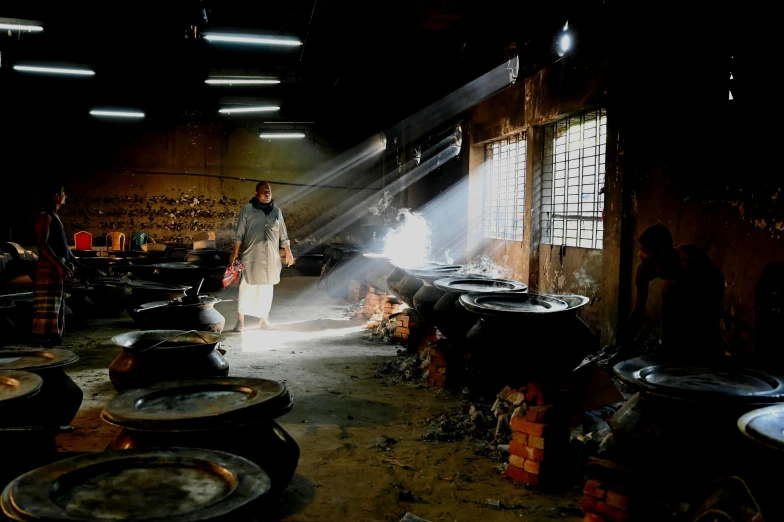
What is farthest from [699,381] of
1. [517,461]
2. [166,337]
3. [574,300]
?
[166,337]

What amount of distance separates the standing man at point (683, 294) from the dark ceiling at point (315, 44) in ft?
11.4

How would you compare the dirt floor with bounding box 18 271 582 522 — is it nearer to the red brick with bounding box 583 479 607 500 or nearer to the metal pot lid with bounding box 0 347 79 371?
the red brick with bounding box 583 479 607 500

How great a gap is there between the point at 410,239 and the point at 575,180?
6.03 metres

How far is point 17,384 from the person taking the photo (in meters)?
3.18

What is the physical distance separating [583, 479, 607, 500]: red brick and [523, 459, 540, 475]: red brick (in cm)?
62

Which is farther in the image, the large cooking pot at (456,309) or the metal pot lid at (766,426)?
the large cooking pot at (456,309)

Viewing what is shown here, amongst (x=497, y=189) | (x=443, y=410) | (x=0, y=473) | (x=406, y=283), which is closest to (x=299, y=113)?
(x=497, y=189)

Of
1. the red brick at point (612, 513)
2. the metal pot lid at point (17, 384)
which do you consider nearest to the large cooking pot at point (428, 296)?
the red brick at point (612, 513)

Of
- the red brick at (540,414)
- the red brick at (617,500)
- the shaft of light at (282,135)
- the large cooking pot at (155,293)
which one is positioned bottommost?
the red brick at (617,500)


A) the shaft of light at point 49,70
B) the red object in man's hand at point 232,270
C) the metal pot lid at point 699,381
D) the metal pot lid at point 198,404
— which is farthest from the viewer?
the shaft of light at point 49,70

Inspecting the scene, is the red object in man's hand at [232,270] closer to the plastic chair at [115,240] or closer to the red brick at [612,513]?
the red brick at [612,513]

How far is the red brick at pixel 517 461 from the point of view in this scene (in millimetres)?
3973

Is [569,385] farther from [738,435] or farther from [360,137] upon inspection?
[360,137]

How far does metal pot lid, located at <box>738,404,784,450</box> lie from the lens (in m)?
1.99
